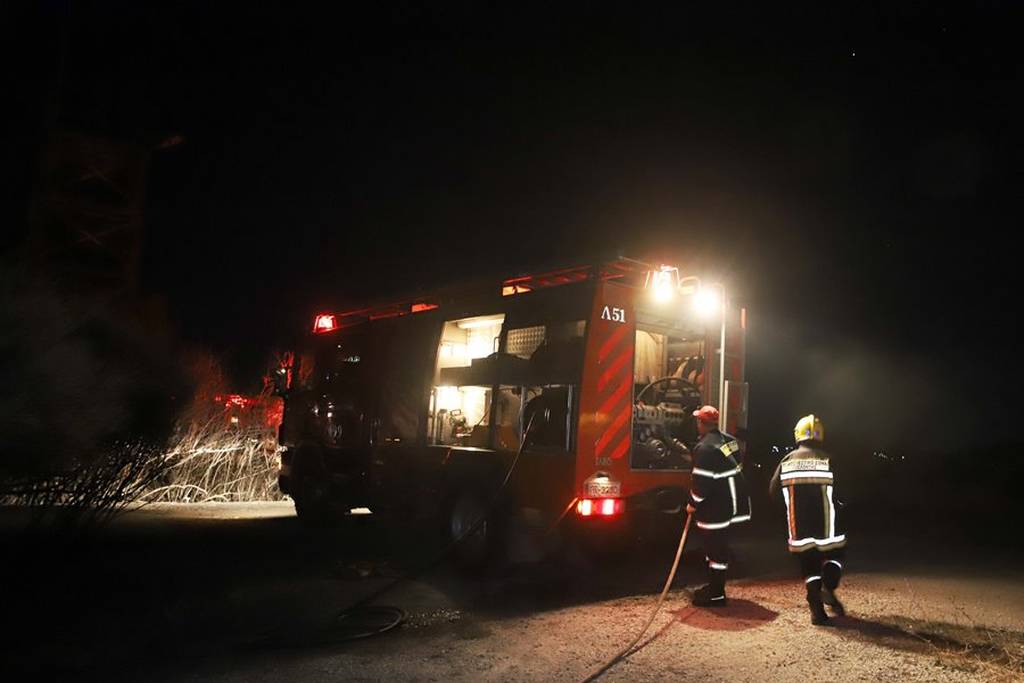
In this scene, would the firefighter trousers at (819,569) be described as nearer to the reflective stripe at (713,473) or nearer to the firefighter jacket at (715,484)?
the firefighter jacket at (715,484)

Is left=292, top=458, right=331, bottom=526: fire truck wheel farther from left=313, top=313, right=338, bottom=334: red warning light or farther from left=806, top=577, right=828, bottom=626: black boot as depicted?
left=806, top=577, right=828, bottom=626: black boot

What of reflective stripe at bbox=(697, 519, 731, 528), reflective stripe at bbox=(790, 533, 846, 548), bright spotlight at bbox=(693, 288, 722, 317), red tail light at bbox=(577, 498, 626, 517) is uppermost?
bright spotlight at bbox=(693, 288, 722, 317)

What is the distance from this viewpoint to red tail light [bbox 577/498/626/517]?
21.4ft

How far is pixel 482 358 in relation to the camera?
7.93m

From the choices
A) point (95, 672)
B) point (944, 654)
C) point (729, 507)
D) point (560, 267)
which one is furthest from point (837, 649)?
point (95, 672)

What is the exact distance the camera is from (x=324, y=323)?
1113 centimetres

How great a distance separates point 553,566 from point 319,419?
406cm

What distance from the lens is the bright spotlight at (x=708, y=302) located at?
25.1ft

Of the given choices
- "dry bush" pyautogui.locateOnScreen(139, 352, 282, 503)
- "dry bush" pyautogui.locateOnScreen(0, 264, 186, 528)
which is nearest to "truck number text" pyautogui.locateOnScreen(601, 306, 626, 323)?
"dry bush" pyautogui.locateOnScreen(0, 264, 186, 528)

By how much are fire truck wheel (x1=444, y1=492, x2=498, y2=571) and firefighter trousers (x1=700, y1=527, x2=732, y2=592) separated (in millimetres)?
2077

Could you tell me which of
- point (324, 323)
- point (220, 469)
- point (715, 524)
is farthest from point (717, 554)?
point (220, 469)

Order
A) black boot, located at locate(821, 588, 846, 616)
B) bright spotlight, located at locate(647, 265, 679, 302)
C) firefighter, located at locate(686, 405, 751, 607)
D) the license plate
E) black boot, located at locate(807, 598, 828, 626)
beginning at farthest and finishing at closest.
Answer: bright spotlight, located at locate(647, 265, 679, 302) < the license plate < firefighter, located at locate(686, 405, 751, 607) < black boot, located at locate(821, 588, 846, 616) < black boot, located at locate(807, 598, 828, 626)

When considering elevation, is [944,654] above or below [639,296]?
below

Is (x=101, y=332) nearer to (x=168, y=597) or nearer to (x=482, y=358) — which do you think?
(x=168, y=597)
